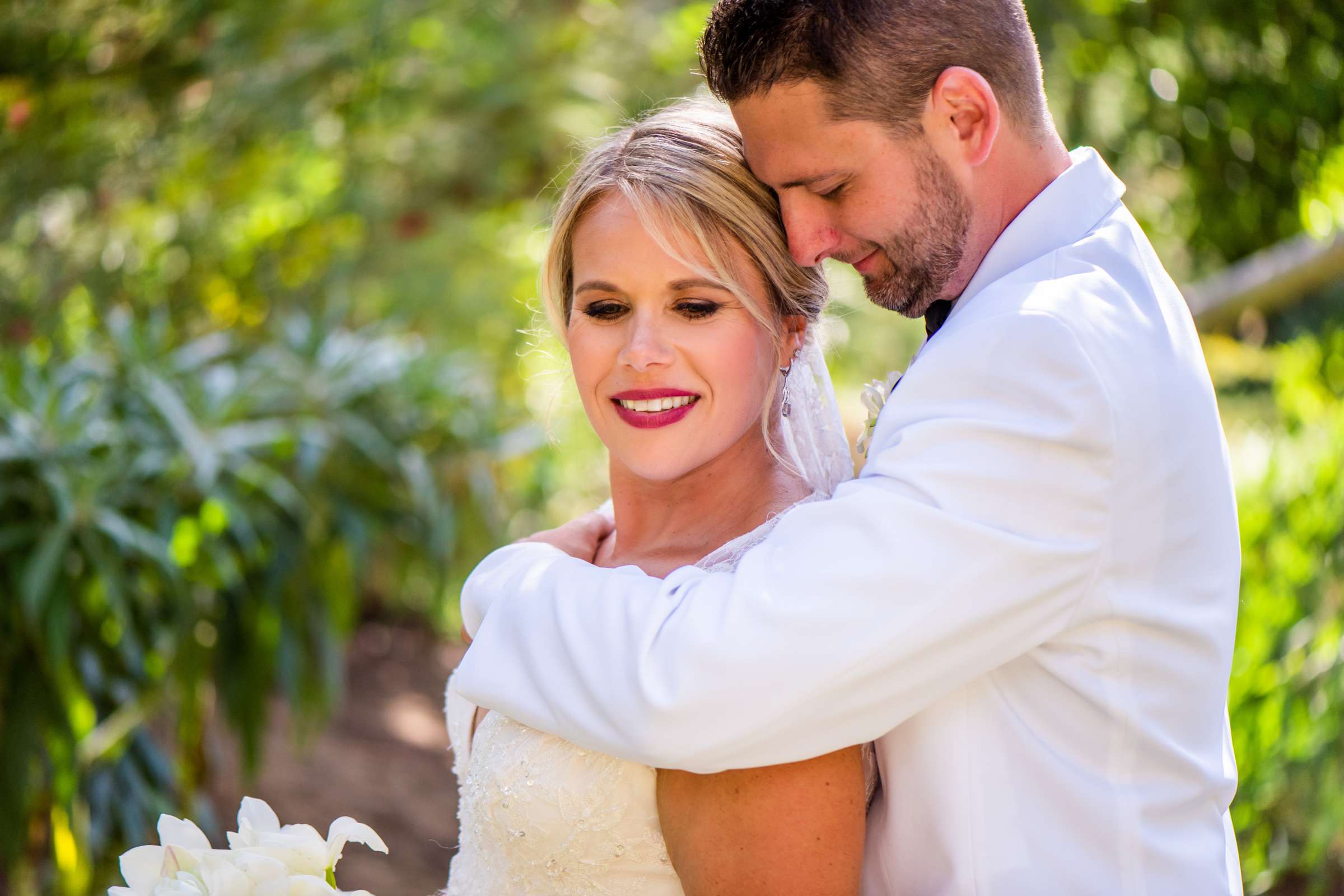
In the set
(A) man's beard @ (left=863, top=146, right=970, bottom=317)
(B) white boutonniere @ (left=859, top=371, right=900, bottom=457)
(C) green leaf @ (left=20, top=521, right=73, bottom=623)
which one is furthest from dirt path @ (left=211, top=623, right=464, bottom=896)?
(A) man's beard @ (left=863, top=146, right=970, bottom=317)

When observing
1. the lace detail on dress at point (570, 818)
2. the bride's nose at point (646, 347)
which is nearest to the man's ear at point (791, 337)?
the bride's nose at point (646, 347)

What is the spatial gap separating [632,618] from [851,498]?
0.34 metres

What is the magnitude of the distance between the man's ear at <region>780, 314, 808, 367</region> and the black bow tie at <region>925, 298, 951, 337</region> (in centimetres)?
30

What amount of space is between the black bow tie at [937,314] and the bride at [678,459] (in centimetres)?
29

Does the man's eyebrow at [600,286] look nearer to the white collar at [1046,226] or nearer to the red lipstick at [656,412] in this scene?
the red lipstick at [656,412]

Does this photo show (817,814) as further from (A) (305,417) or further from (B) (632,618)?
(A) (305,417)

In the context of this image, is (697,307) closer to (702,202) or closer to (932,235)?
(702,202)

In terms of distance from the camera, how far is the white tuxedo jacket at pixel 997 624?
1.52 m

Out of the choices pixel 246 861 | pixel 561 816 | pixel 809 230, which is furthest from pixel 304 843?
pixel 809 230

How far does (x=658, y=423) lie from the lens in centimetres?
217

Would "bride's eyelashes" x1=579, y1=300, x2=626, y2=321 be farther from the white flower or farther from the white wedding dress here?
the white flower

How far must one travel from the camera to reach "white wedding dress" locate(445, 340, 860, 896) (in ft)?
6.38

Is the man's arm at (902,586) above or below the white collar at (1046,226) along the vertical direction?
below

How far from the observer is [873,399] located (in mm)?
1986
